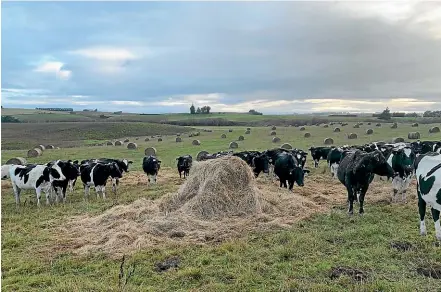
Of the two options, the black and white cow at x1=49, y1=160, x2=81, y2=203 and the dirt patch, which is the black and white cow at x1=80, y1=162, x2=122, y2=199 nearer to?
the black and white cow at x1=49, y1=160, x2=81, y2=203

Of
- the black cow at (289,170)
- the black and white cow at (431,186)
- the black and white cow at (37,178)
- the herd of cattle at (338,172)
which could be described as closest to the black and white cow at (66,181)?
the herd of cattle at (338,172)

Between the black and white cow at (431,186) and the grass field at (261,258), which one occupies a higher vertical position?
the black and white cow at (431,186)

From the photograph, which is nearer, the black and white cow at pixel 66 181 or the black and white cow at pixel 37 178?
the black and white cow at pixel 37 178

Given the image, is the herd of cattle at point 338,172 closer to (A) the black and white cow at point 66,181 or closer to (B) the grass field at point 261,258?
(A) the black and white cow at point 66,181

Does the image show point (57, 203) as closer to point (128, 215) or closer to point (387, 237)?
point (128, 215)

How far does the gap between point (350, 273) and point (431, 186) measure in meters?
3.19

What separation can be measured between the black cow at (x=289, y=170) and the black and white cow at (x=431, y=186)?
5.90m

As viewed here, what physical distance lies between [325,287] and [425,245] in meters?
3.39

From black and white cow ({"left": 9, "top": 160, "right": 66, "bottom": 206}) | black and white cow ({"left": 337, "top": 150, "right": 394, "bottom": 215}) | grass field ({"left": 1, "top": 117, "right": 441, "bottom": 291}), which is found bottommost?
grass field ({"left": 1, "top": 117, "right": 441, "bottom": 291})

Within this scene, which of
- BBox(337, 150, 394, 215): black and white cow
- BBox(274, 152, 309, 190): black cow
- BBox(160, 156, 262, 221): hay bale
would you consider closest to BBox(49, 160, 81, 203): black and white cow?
BBox(160, 156, 262, 221): hay bale

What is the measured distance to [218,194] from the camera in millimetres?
11945

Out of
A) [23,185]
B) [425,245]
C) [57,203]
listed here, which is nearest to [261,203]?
[425,245]

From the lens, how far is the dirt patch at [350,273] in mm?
6869

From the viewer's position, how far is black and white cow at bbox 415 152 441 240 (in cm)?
861
